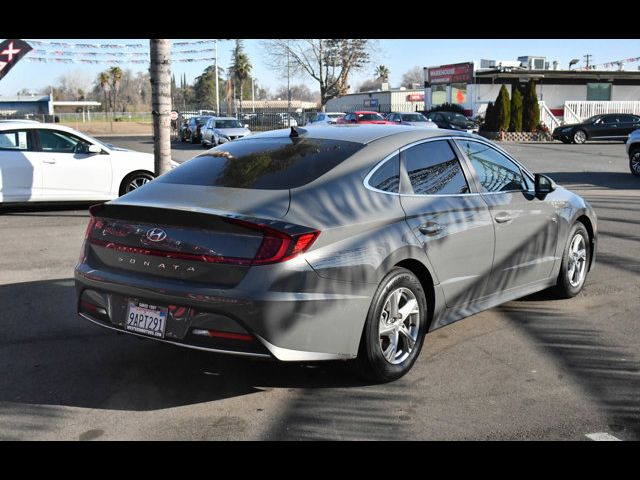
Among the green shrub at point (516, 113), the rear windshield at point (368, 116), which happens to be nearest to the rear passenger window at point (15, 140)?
the rear windshield at point (368, 116)

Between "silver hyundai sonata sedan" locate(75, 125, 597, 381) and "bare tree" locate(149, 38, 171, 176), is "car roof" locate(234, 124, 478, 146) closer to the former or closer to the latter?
"silver hyundai sonata sedan" locate(75, 125, 597, 381)

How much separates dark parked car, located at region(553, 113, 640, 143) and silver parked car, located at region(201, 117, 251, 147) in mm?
16274

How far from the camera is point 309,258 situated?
13.4 feet

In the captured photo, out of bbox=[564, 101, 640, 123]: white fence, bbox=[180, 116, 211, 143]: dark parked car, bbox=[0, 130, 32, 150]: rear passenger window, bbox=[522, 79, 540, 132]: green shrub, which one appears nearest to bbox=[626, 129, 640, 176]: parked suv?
bbox=[0, 130, 32, 150]: rear passenger window

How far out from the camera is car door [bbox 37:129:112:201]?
11.8 meters

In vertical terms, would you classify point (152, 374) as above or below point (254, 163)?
below

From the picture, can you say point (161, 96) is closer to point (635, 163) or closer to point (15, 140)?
point (15, 140)

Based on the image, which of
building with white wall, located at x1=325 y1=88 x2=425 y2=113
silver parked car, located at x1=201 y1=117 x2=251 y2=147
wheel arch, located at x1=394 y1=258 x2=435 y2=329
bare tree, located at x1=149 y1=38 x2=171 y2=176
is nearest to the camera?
wheel arch, located at x1=394 y1=258 x2=435 y2=329

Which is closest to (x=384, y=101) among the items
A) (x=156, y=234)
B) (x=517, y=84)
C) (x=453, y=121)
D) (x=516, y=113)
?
(x=517, y=84)

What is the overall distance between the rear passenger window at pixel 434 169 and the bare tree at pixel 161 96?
19.0 feet

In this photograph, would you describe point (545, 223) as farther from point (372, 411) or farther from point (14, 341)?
point (14, 341)

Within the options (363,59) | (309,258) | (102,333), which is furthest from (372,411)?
(363,59)

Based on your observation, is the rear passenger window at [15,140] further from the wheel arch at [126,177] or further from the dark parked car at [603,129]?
the dark parked car at [603,129]
